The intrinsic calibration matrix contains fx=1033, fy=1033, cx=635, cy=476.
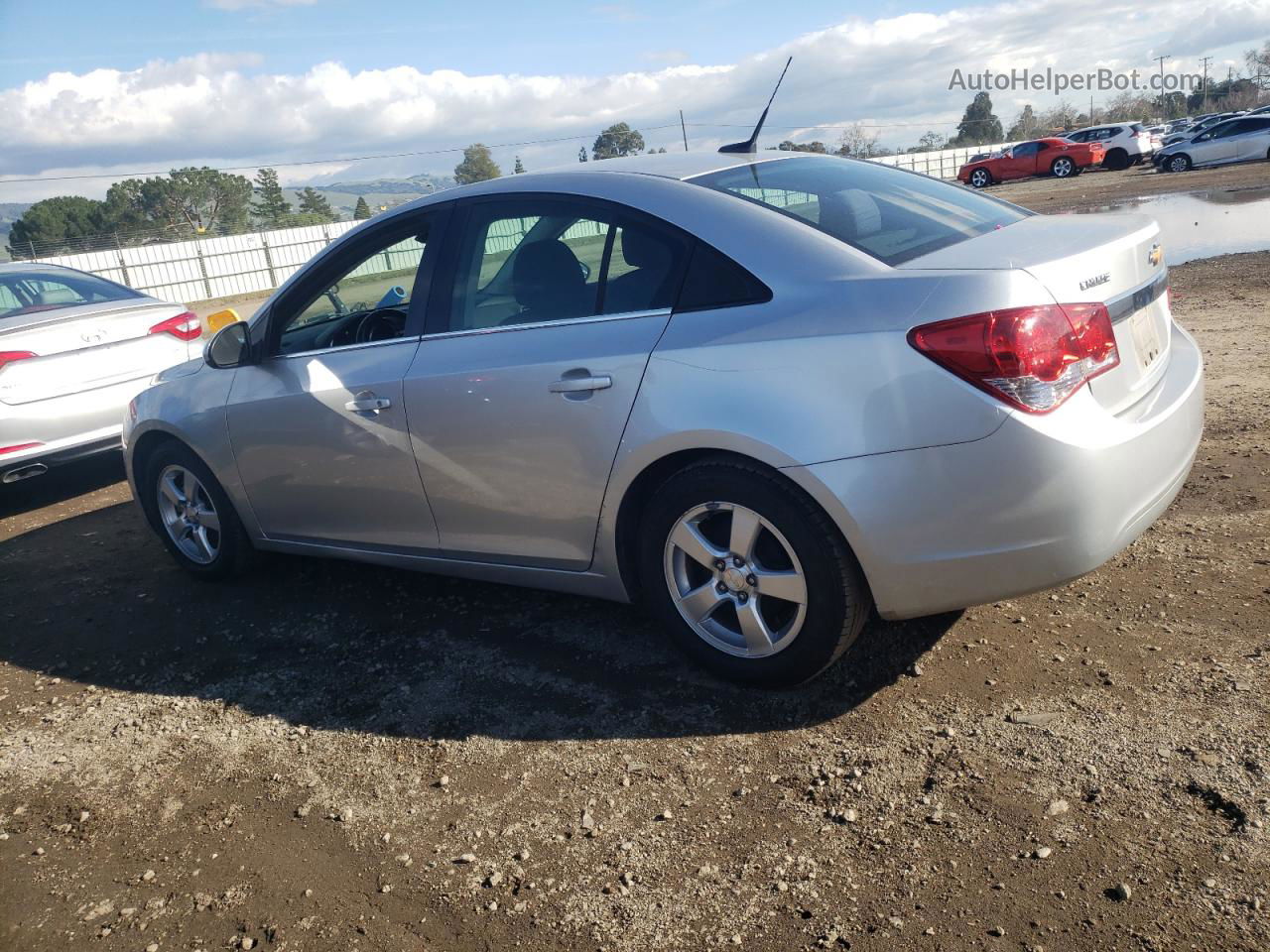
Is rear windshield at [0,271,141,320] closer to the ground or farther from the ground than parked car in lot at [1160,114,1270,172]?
farther from the ground

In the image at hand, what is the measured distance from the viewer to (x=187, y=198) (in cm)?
7062

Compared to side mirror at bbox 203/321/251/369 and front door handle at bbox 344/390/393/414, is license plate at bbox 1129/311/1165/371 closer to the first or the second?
front door handle at bbox 344/390/393/414

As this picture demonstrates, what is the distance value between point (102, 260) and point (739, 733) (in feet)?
113

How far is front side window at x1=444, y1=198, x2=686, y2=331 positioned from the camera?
3.33 metres

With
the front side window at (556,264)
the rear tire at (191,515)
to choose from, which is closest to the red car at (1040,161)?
the rear tire at (191,515)

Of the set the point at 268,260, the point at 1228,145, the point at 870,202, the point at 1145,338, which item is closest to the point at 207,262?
the point at 268,260

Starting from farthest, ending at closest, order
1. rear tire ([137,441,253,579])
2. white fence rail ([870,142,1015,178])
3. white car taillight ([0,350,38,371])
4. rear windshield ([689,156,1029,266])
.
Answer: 1. white fence rail ([870,142,1015,178])
2. white car taillight ([0,350,38,371])
3. rear tire ([137,441,253,579])
4. rear windshield ([689,156,1029,266])

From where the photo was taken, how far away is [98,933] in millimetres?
2641

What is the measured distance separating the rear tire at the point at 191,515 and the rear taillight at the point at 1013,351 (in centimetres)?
346

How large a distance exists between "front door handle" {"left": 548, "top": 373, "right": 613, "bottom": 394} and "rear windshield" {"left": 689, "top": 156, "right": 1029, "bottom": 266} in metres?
0.76

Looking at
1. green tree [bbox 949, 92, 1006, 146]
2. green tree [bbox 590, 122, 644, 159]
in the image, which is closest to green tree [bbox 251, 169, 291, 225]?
green tree [bbox 590, 122, 644, 159]

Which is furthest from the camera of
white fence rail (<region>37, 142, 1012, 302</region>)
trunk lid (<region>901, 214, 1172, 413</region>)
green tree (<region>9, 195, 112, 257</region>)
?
green tree (<region>9, 195, 112, 257</region>)

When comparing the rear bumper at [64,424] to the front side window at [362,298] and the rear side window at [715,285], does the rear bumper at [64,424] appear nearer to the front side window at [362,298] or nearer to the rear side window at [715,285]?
the front side window at [362,298]

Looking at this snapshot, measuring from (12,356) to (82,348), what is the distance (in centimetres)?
41
